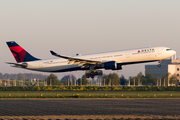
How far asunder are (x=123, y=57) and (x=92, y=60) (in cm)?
672

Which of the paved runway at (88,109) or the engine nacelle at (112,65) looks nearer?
the paved runway at (88,109)

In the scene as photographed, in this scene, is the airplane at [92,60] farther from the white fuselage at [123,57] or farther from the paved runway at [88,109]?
the paved runway at [88,109]

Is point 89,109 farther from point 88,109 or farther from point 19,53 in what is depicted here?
point 19,53

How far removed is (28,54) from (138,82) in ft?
402

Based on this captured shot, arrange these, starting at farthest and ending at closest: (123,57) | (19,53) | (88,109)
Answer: (19,53)
(123,57)
(88,109)

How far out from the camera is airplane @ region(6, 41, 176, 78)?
54.9 meters

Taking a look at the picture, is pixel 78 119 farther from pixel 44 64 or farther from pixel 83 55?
pixel 44 64

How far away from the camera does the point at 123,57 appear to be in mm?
56406

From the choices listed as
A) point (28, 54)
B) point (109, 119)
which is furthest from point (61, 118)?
point (28, 54)

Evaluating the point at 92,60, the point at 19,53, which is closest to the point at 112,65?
the point at 92,60

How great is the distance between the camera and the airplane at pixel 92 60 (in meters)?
54.9

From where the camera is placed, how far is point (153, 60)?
181ft

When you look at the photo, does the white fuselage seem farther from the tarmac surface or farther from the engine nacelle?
the tarmac surface

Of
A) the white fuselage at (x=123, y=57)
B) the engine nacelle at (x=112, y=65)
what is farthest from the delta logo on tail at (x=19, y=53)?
the engine nacelle at (x=112, y=65)
